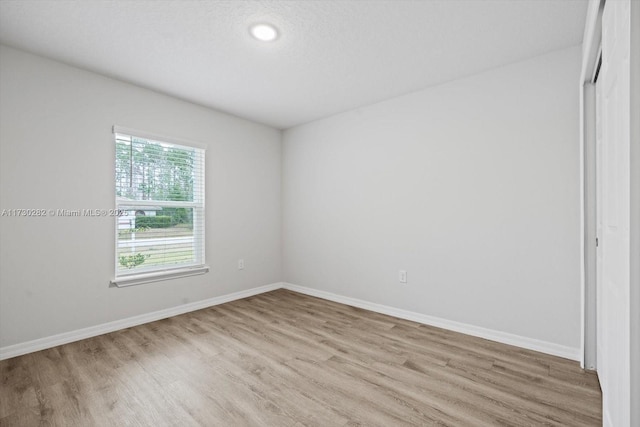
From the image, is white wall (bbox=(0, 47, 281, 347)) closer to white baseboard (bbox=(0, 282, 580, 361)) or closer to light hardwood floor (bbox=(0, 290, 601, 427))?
white baseboard (bbox=(0, 282, 580, 361))

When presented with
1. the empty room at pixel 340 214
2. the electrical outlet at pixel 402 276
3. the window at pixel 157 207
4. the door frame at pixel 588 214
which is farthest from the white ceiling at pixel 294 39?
the electrical outlet at pixel 402 276

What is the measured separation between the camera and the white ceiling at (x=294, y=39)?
6.41 ft

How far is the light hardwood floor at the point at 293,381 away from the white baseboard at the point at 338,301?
9cm

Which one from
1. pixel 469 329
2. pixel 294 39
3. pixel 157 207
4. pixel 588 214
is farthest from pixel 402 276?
pixel 157 207

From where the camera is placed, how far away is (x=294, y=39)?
90.2 inches

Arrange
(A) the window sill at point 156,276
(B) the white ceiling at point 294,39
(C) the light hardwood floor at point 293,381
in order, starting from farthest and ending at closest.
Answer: (A) the window sill at point 156,276 → (B) the white ceiling at point 294,39 → (C) the light hardwood floor at point 293,381

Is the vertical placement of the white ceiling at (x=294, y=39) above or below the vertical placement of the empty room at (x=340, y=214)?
above

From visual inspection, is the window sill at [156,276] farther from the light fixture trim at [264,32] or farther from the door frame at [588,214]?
the door frame at [588,214]

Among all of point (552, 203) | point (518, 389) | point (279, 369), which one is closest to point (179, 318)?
point (279, 369)

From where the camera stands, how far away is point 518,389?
6.28ft

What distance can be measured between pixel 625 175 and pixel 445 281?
2.17m

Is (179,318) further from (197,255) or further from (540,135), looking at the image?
(540,135)

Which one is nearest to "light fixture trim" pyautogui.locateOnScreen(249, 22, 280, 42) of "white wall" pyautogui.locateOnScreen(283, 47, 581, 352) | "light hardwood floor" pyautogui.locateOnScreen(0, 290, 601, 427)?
"white wall" pyautogui.locateOnScreen(283, 47, 581, 352)

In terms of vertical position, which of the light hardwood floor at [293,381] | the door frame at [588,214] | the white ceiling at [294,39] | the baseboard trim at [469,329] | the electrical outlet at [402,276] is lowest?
the light hardwood floor at [293,381]
